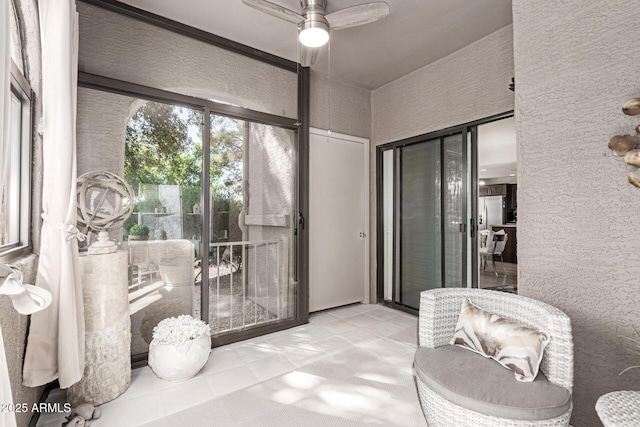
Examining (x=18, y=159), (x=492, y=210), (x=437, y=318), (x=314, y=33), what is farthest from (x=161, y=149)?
(x=492, y=210)

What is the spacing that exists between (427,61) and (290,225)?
7.60ft

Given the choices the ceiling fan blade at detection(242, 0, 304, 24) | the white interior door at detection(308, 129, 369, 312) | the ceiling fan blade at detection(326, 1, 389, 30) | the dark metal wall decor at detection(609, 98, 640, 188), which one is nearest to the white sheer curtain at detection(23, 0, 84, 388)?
the ceiling fan blade at detection(242, 0, 304, 24)

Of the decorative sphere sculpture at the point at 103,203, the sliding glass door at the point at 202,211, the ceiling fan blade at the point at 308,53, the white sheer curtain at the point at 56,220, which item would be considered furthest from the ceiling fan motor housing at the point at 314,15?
the decorative sphere sculpture at the point at 103,203

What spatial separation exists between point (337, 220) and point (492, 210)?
24.9 feet

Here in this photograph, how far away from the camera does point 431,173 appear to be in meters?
3.56

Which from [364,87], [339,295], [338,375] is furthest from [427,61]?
[338,375]

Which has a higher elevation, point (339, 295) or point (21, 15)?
point (21, 15)

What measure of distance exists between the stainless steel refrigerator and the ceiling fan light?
8700 millimetres

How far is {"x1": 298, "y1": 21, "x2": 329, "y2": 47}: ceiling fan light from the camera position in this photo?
2.08m

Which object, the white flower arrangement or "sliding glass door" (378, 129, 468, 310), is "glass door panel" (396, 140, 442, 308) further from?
the white flower arrangement

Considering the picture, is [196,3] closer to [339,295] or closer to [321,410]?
[321,410]

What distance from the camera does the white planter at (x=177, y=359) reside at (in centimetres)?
216

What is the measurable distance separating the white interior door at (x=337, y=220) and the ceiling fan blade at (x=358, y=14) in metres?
1.58

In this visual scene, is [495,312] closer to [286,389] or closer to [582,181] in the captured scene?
[582,181]
